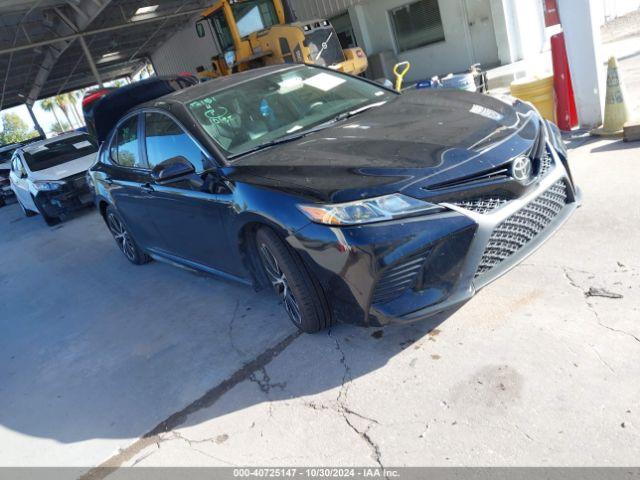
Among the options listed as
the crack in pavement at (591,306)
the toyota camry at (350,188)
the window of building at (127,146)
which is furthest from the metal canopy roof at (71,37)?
the crack in pavement at (591,306)

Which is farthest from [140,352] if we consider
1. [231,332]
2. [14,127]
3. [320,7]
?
[14,127]

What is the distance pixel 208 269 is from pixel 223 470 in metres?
1.87

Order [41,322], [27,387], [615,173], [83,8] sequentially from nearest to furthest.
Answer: [27,387], [615,173], [41,322], [83,8]

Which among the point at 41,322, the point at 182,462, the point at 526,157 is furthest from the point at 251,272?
the point at 41,322

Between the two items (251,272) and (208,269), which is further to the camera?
(208,269)

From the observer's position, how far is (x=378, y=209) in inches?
A: 109

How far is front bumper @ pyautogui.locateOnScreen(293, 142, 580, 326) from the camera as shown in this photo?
272 centimetres

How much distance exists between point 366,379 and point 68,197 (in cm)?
809

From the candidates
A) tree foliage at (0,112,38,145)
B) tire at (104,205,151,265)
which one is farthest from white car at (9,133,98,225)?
tree foliage at (0,112,38,145)

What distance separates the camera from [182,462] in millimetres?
2783

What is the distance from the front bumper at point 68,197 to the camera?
9.45 m

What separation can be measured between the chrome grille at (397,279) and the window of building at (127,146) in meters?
2.67

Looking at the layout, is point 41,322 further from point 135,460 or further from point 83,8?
point 83,8

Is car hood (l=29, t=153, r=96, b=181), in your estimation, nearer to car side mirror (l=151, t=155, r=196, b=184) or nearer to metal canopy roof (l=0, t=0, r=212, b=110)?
car side mirror (l=151, t=155, r=196, b=184)
